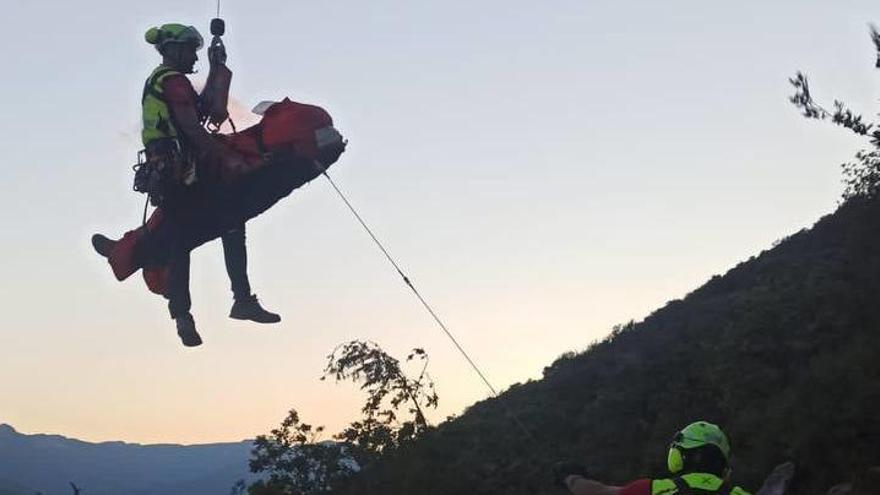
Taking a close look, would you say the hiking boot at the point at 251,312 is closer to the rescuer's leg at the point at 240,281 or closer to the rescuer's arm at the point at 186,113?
the rescuer's leg at the point at 240,281

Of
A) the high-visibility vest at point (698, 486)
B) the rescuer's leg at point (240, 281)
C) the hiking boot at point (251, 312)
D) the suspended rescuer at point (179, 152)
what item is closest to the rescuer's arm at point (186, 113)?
the suspended rescuer at point (179, 152)

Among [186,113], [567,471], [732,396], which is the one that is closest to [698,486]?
[567,471]

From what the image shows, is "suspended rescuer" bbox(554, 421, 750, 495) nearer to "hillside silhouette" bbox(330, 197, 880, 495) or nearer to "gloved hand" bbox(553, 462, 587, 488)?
"gloved hand" bbox(553, 462, 587, 488)

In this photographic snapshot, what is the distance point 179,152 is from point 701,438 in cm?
399

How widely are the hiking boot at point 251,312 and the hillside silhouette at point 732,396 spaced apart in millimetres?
13803

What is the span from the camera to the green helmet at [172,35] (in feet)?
24.8

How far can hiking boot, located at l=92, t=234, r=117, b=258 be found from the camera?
8.45 meters

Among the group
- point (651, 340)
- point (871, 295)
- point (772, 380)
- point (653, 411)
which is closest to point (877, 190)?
point (871, 295)

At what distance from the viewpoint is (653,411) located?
28328mm

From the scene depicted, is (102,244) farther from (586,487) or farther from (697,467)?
(697,467)

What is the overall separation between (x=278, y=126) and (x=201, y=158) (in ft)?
1.90

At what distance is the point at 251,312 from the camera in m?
8.39

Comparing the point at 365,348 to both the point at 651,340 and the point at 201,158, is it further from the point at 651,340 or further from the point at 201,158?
the point at 201,158

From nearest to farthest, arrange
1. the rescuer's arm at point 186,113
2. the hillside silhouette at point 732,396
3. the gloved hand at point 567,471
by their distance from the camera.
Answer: the gloved hand at point 567,471 < the rescuer's arm at point 186,113 < the hillside silhouette at point 732,396
